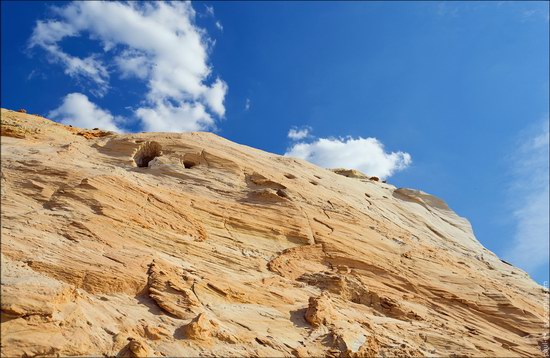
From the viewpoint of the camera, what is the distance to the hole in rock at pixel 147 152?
22422mm

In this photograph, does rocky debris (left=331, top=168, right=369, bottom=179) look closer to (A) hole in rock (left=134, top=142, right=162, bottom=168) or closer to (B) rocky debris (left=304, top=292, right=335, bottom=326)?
(A) hole in rock (left=134, top=142, right=162, bottom=168)

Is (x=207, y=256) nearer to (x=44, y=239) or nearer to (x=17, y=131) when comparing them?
(x=44, y=239)

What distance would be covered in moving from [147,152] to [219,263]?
7.96 metres

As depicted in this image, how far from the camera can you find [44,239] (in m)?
14.0

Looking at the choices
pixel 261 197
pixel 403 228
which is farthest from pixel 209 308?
pixel 403 228

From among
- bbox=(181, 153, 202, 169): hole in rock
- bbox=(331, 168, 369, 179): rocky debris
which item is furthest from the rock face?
bbox=(331, 168, 369, 179): rocky debris

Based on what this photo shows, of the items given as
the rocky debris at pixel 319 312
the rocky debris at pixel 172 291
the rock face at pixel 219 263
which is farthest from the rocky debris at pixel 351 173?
the rocky debris at pixel 172 291

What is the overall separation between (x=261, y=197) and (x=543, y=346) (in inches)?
477

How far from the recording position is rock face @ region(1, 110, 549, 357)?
12875mm

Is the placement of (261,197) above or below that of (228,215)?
above

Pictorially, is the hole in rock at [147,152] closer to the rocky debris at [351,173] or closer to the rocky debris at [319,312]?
the rocky debris at [319,312]

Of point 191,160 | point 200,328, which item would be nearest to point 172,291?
point 200,328

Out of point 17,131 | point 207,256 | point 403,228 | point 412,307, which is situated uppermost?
point 403,228

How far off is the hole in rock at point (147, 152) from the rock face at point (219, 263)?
0.06 metres
